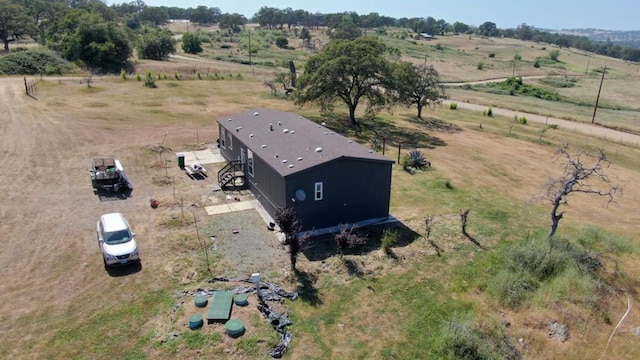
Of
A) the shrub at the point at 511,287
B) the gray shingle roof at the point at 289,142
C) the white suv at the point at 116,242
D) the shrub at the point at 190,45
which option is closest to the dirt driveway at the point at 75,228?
the white suv at the point at 116,242

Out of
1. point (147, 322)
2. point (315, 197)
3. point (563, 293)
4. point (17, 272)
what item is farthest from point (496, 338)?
point (17, 272)

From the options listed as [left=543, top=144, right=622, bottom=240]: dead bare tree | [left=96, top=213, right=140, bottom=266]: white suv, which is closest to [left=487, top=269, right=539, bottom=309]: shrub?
[left=543, top=144, right=622, bottom=240]: dead bare tree

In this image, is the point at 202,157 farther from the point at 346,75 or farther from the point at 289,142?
the point at 346,75

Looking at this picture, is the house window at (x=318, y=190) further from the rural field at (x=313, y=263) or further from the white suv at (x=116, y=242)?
the white suv at (x=116, y=242)

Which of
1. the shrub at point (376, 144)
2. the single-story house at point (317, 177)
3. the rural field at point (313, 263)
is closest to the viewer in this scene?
the rural field at point (313, 263)

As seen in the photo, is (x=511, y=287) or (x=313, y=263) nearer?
(x=511, y=287)

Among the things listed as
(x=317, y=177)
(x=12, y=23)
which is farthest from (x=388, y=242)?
(x=12, y=23)
